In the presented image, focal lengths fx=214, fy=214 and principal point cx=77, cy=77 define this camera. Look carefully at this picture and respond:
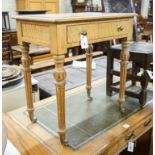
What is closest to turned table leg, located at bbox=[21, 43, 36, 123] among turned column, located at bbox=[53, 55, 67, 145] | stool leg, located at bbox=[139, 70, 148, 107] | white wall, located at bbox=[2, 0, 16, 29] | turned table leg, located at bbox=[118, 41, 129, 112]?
turned column, located at bbox=[53, 55, 67, 145]

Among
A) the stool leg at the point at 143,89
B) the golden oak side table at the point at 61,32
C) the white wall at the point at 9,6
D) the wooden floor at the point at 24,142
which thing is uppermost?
the white wall at the point at 9,6

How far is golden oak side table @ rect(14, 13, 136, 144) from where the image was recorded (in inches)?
36.8

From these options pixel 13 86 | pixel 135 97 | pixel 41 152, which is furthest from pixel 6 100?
pixel 135 97

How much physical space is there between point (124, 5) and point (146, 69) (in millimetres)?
746

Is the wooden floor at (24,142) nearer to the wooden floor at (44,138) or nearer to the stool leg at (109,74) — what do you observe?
the wooden floor at (44,138)

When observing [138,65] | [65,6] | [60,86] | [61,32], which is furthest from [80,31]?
[65,6]

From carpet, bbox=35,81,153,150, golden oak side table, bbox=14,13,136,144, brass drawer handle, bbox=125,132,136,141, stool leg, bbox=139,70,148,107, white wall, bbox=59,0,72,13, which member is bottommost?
brass drawer handle, bbox=125,132,136,141

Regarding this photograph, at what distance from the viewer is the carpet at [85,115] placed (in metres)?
1.22

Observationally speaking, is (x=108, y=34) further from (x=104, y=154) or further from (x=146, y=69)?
(x=104, y=154)

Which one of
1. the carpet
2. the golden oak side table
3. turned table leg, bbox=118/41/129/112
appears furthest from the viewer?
turned table leg, bbox=118/41/129/112

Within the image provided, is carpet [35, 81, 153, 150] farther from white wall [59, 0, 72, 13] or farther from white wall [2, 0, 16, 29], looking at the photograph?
white wall [59, 0, 72, 13]

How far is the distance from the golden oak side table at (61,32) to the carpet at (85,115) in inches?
4.2

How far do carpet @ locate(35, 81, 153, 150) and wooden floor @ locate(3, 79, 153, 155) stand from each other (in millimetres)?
35

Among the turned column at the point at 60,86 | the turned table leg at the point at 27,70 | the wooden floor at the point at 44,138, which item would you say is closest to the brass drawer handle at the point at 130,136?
the wooden floor at the point at 44,138
